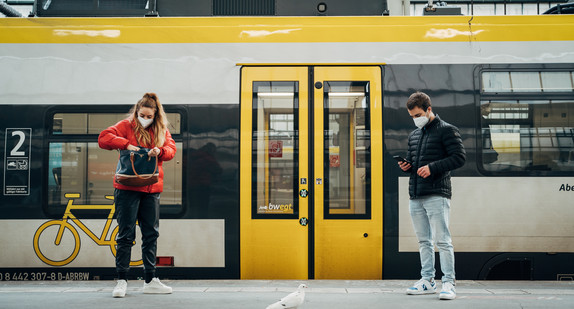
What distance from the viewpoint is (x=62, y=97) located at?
16.8ft

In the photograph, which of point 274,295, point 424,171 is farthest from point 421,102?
point 274,295

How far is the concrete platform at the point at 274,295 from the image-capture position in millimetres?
3830

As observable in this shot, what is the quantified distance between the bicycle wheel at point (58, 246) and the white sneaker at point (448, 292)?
3.72 meters

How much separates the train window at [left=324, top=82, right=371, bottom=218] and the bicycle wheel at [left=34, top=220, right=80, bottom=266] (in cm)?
273

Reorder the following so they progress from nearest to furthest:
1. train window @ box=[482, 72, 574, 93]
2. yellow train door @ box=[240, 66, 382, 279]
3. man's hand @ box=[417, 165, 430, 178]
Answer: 1. man's hand @ box=[417, 165, 430, 178]
2. yellow train door @ box=[240, 66, 382, 279]
3. train window @ box=[482, 72, 574, 93]

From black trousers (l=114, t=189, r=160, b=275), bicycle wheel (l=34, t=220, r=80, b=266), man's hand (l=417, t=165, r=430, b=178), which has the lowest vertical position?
bicycle wheel (l=34, t=220, r=80, b=266)

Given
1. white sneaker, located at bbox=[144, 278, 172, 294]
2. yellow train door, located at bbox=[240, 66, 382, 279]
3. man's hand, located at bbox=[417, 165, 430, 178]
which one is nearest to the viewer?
man's hand, located at bbox=[417, 165, 430, 178]

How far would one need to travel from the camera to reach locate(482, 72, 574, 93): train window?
16.7ft

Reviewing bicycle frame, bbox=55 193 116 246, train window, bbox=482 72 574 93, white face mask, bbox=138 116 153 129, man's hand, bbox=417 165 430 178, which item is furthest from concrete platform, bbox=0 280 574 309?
train window, bbox=482 72 574 93

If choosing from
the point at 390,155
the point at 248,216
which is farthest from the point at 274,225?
the point at 390,155

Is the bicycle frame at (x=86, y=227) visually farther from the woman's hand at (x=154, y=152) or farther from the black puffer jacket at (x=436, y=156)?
the black puffer jacket at (x=436, y=156)

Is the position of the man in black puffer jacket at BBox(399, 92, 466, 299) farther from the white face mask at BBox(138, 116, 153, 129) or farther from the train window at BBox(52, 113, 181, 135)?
the train window at BBox(52, 113, 181, 135)

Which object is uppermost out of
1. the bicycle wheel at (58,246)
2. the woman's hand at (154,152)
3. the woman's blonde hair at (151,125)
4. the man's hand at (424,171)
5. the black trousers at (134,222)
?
the woman's blonde hair at (151,125)

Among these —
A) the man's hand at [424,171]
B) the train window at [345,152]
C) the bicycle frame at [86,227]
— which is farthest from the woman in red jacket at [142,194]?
the man's hand at [424,171]
